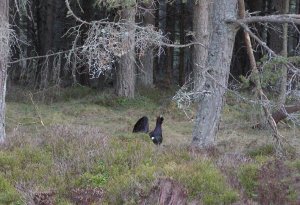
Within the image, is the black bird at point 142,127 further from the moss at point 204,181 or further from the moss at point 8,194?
the moss at point 8,194

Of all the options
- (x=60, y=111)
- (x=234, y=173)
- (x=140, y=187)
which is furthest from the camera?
(x=60, y=111)

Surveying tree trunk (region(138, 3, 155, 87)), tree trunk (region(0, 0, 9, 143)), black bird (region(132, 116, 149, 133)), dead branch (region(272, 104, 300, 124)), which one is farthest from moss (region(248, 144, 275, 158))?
tree trunk (region(138, 3, 155, 87))

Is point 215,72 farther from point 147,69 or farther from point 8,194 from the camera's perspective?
point 147,69

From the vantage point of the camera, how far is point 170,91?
22922 millimetres

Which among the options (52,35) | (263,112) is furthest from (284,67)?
(52,35)

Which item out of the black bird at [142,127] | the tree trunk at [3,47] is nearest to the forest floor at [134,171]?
the tree trunk at [3,47]

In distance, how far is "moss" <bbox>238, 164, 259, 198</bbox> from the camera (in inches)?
327

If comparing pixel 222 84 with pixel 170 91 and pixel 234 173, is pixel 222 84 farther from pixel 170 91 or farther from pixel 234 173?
pixel 170 91

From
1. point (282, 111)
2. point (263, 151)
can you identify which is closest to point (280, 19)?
point (282, 111)

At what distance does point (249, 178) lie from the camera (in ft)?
28.1

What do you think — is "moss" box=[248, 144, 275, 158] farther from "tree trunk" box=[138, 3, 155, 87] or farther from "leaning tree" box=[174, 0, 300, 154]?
"tree trunk" box=[138, 3, 155, 87]

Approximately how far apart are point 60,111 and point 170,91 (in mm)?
6421

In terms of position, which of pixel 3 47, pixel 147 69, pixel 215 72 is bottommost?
pixel 147 69

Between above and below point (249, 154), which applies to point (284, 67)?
above
